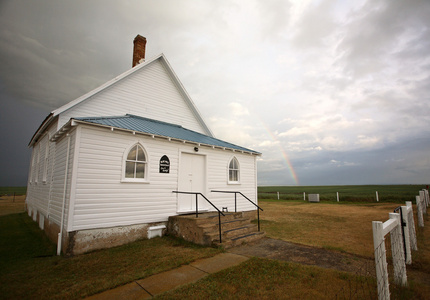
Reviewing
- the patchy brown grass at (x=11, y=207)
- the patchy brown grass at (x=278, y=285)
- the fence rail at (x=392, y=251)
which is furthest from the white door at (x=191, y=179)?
the patchy brown grass at (x=11, y=207)

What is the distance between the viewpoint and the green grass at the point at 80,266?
4.77 metres

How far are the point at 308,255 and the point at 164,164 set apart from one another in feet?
21.1

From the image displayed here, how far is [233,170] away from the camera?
12.8 metres

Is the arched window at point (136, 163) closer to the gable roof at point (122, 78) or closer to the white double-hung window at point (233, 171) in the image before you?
the gable roof at point (122, 78)

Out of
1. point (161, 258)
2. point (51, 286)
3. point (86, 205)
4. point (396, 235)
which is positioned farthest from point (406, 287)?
point (86, 205)

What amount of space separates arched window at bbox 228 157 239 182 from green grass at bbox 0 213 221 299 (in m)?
5.11

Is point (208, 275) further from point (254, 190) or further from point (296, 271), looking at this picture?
point (254, 190)

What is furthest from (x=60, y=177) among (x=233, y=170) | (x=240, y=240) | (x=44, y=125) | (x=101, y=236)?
(x=233, y=170)

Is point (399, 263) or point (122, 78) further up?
point (122, 78)

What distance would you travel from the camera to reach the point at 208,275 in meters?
5.14

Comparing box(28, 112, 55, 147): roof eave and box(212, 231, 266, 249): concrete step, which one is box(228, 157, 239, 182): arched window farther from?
box(28, 112, 55, 147): roof eave

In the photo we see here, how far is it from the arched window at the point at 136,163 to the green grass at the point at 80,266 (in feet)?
8.54

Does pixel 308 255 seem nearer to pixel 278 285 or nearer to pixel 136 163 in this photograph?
pixel 278 285

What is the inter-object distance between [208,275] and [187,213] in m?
5.17
